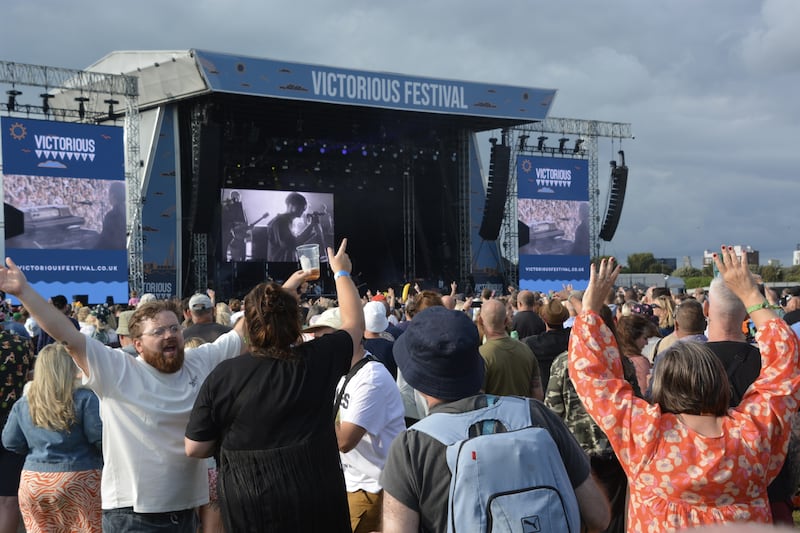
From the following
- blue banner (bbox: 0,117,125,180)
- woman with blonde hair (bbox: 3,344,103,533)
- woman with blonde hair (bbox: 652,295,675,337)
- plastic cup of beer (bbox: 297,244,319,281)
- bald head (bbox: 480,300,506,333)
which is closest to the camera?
plastic cup of beer (bbox: 297,244,319,281)

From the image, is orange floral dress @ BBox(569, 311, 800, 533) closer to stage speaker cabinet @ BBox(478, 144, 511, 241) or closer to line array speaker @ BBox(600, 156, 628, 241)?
stage speaker cabinet @ BBox(478, 144, 511, 241)

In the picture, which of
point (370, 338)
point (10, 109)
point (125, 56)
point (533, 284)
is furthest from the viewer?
point (533, 284)

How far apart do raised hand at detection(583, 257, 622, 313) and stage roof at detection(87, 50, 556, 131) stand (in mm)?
19442

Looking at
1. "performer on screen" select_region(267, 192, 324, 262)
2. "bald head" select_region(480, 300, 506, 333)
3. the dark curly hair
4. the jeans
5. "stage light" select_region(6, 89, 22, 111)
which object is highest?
"stage light" select_region(6, 89, 22, 111)

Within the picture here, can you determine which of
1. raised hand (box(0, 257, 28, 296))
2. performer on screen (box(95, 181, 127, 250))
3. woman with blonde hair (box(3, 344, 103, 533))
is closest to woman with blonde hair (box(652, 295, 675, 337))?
woman with blonde hair (box(3, 344, 103, 533))

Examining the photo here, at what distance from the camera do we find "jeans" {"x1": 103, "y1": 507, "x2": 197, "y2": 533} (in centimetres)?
349

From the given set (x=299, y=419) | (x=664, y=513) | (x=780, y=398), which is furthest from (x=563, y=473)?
(x=299, y=419)

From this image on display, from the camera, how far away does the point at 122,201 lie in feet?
68.1

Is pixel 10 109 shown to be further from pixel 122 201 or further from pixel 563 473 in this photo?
pixel 563 473

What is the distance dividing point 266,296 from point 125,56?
21740 millimetres

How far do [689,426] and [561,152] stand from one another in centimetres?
2585

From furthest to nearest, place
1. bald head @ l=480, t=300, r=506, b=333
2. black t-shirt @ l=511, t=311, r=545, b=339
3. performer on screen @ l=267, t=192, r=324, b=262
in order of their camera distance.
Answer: performer on screen @ l=267, t=192, r=324, b=262
black t-shirt @ l=511, t=311, r=545, b=339
bald head @ l=480, t=300, r=506, b=333

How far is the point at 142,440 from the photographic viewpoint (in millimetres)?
3482

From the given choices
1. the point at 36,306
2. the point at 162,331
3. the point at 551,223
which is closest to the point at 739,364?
the point at 162,331
